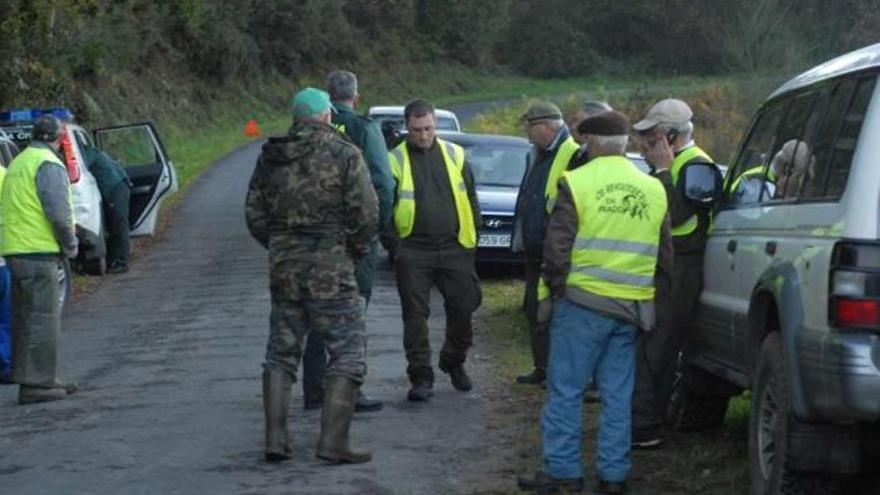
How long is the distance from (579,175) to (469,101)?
203ft

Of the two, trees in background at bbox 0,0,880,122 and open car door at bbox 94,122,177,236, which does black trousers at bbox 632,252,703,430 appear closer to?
open car door at bbox 94,122,177,236

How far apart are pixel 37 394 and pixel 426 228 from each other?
2944 mm

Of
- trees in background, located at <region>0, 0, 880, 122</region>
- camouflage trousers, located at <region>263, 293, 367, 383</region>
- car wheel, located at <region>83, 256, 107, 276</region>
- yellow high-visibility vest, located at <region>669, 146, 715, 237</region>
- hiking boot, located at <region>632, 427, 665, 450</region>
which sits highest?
trees in background, located at <region>0, 0, 880, 122</region>

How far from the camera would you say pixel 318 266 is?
28.6ft

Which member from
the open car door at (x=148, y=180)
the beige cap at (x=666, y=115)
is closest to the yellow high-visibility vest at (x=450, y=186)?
the beige cap at (x=666, y=115)

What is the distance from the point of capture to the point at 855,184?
662 cm

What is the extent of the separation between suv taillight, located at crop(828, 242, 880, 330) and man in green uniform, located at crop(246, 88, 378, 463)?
3011 millimetres

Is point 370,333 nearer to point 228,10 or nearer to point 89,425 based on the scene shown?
point 89,425

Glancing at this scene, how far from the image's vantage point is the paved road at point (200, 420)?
8.50 meters

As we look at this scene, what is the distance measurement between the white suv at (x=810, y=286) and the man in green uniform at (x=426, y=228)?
2.33 metres

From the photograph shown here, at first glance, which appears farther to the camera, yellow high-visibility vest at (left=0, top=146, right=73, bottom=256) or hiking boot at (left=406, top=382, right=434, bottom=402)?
yellow high-visibility vest at (left=0, top=146, right=73, bottom=256)

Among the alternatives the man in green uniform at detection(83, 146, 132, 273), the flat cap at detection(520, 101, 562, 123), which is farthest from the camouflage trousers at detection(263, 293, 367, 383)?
the man in green uniform at detection(83, 146, 132, 273)

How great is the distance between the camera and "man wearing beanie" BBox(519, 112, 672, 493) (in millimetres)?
7984

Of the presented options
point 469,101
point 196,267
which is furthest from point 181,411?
point 469,101
